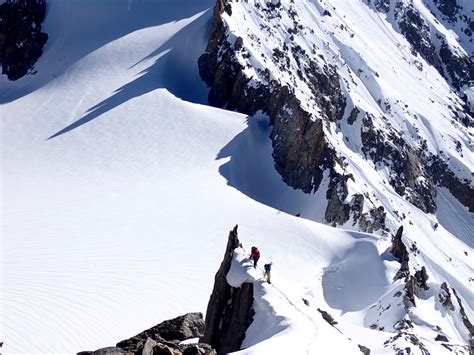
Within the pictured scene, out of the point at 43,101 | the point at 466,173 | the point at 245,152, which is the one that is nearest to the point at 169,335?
the point at 245,152

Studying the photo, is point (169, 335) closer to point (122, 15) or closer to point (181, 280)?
point (181, 280)

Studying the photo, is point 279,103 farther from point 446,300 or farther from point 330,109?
point 446,300

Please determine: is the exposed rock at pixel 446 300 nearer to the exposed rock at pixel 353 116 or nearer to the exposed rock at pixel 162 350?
the exposed rock at pixel 353 116

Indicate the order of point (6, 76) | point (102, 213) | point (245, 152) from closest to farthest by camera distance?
point (102, 213) → point (245, 152) → point (6, 76)

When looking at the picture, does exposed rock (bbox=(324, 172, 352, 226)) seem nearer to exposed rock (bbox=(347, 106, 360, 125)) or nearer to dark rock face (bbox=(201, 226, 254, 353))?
exposed rock (bbox=(347, 106, 360, 125))

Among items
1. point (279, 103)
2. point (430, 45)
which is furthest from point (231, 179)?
point (430, 45)

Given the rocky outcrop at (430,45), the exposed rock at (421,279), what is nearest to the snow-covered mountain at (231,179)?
the exposed rock at (421,279)

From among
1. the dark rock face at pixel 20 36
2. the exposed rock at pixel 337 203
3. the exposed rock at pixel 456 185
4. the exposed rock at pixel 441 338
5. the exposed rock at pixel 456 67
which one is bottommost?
the dark rock face at pixel 20 36
